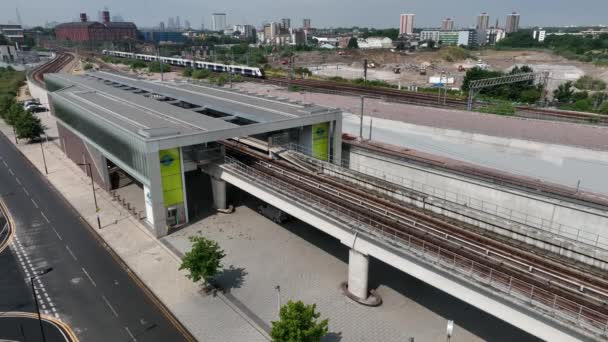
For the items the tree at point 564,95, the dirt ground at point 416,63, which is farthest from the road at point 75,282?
the dirt ground at point 416,63

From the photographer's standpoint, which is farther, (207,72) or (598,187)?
(207,72)

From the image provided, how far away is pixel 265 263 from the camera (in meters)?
27.6

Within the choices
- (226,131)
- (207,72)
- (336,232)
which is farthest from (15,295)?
(207,72)

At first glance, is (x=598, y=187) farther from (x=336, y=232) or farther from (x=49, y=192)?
(x=49, y=192)

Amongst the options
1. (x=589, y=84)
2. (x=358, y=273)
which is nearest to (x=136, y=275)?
(x=358, y=273)

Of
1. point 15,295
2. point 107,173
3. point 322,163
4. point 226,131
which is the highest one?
point 226,131

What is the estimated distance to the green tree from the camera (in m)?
57.5

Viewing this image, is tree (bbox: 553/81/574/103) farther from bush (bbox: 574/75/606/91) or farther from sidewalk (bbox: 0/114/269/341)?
sidewalk (bbox: 0/114/269/341)

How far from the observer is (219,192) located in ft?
114

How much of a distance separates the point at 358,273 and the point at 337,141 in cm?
1901

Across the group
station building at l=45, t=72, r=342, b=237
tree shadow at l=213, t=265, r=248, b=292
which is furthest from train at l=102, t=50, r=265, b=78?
tree shadow at l=213, t=265, r=248, b=292

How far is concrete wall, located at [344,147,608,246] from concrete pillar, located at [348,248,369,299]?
41.1 feet

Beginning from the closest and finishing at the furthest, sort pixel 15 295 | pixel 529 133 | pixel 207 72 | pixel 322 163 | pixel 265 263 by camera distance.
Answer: pixel 15 295 < pixel 265 263 < pixel 322 163 < pixel 529 133 < pixel 207 72

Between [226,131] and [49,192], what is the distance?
72.0 feet
